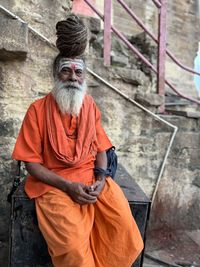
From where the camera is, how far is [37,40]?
3543 millimetres

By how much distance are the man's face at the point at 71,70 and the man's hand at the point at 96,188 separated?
73cm

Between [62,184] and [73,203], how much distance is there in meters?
0.14

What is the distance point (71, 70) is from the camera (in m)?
2.65

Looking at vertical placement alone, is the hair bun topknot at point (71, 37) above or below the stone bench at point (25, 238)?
above

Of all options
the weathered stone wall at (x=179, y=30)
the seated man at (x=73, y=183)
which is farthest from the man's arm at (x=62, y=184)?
the weathered stone wall at (x=179, y=30)

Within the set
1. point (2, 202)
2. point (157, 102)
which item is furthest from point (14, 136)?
point (157, 102)

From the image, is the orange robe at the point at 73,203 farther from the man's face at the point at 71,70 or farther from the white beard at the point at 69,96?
the man's face at the point at 71,70

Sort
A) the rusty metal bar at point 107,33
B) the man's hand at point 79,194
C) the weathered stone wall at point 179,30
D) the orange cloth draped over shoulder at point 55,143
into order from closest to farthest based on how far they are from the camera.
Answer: the man's hand at point 79,194, the orange cloth draped over shoulder at point 55,143, the rusty metal bar at point 107,33, the weathered stone wall at point 179,30

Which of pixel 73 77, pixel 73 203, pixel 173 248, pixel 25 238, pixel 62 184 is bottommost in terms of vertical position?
pixel 173 248

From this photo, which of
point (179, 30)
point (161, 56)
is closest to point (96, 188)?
point (161, 56)

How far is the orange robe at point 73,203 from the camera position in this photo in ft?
7.52

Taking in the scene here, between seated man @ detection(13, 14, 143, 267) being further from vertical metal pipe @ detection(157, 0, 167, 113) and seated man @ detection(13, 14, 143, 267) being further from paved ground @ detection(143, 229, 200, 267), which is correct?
vertical metal pipe @ detection(157, 0, 167, 113)

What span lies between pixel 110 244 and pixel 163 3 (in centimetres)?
326

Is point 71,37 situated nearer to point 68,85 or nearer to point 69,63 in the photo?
point 69,63
